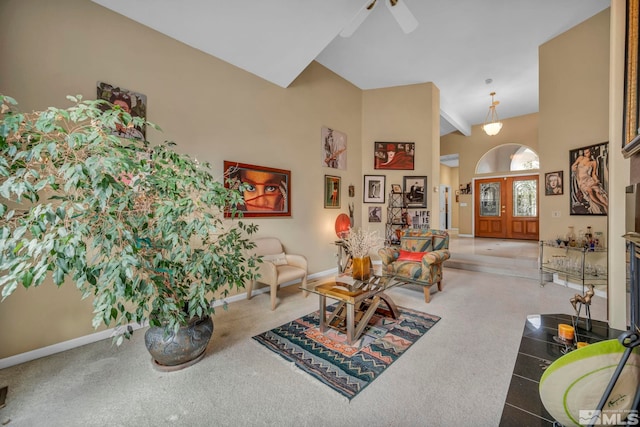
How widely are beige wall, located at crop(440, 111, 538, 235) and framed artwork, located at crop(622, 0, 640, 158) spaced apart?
6687mm

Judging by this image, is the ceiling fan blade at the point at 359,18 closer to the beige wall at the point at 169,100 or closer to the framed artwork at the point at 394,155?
the beige wall at the point at 169,100

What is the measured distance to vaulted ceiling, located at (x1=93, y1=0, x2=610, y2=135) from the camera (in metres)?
2.86

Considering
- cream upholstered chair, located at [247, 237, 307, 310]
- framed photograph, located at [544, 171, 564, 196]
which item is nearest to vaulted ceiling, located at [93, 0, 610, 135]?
framed photograph, located at [544, 171, 564, 196]

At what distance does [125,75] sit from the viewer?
2717 mm

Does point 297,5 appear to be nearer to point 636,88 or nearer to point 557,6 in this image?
point 636,88

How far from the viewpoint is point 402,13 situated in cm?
276

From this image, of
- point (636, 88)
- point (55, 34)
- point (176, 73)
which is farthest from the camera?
point (176, 73)

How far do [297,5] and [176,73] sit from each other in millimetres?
1624

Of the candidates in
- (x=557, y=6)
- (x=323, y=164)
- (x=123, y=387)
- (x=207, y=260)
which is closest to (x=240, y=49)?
(x=323, y=164)

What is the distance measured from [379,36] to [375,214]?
332 cm

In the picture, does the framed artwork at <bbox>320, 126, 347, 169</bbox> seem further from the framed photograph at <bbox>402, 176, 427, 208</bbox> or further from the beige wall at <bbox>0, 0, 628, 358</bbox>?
the framed photograph at <bbox>402, 176, 427, 208</bbox>

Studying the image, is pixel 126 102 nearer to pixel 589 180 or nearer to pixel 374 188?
pixel 374 188

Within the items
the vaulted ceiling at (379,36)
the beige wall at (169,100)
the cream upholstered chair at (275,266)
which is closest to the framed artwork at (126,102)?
the beige wall at (169,100)

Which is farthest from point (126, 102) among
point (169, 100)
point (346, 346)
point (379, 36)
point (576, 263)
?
point (576, 263)
